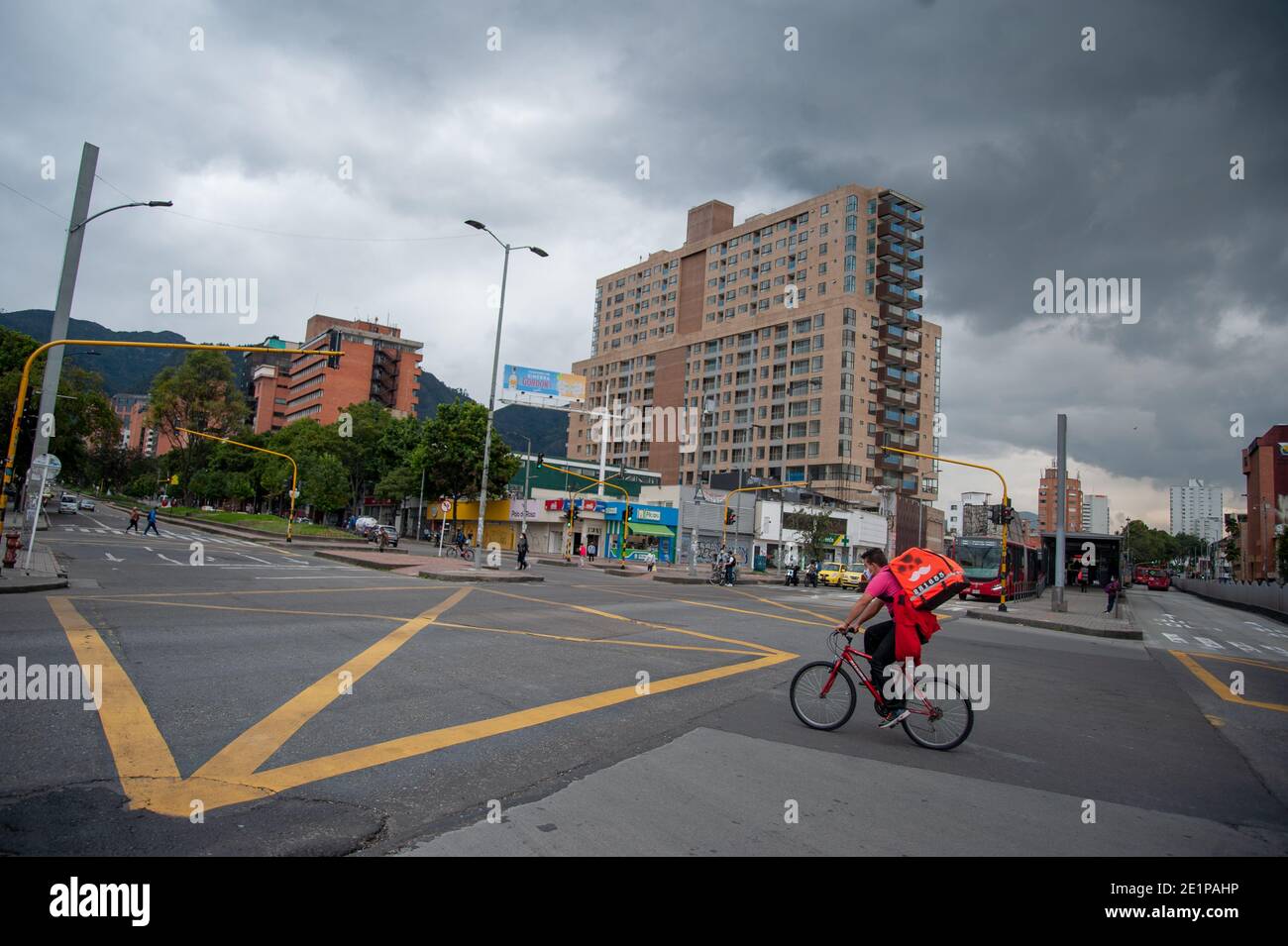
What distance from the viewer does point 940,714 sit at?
625 centimetres

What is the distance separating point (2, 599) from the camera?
39.6ft

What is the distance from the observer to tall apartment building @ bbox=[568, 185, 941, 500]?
82000 millimetres

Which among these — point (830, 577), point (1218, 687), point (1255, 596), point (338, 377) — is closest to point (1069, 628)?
point (1218, 687)

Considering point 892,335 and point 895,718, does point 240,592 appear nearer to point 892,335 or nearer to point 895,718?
point 895,718

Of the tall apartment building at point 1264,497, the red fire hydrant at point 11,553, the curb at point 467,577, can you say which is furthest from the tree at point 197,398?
the tall apartment building at point 1264,497

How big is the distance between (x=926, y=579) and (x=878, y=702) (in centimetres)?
122

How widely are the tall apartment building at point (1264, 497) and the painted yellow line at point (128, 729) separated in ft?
311

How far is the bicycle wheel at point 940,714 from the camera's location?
6234 mm

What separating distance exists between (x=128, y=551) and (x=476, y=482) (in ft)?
116

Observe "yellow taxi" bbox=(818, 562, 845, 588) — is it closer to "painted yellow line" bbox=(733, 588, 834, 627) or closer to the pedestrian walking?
the pedestrian walking

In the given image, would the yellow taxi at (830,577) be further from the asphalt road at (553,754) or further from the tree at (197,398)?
the tree at (197,398)

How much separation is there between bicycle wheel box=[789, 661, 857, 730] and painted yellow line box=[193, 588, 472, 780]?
4328 mm
